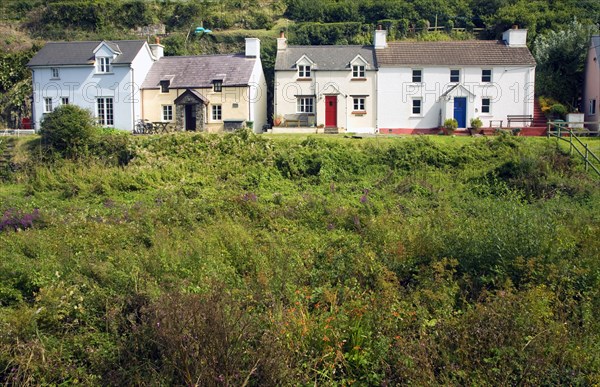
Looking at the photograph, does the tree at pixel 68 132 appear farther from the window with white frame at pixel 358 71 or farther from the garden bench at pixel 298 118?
the window with white frame at pixel 358 71

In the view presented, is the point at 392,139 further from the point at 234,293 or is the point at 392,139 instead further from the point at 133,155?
the point at 234,293

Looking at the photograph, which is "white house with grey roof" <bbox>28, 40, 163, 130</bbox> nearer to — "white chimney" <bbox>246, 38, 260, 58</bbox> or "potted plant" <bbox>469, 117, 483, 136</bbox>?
"white chimney" <bbox>246, 38, 260, 58</bbox>

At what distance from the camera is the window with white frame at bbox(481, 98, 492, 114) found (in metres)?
32.9

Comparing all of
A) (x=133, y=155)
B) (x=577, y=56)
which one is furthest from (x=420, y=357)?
(x=577, y=56)

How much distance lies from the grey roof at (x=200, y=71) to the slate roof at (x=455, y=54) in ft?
26.6

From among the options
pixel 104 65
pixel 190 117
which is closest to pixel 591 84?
pixel 190 117

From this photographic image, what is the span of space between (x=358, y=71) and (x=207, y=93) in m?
8.89

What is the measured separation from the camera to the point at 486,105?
32969 millimetres

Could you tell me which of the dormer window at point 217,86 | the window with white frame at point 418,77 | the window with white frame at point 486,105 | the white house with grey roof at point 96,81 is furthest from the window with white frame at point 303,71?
the window with white frame at point 486,105

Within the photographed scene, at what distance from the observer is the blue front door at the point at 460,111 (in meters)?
32.2

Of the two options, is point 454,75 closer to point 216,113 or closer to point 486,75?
point 486,75

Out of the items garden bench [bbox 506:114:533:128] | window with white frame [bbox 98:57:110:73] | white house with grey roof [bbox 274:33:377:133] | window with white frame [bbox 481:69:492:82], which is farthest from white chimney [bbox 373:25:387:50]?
window with white frame [bbox 98:57:110:73]

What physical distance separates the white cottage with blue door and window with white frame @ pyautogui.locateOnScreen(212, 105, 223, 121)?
9.12 metres

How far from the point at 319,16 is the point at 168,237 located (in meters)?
41.8
